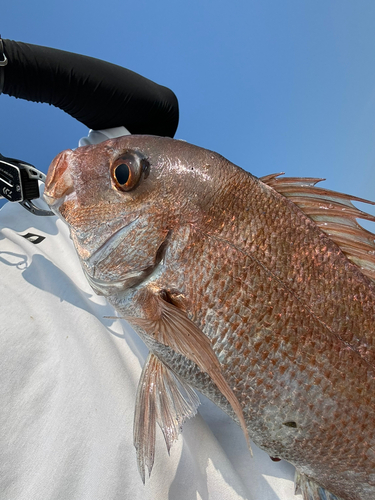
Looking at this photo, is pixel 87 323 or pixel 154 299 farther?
pixel 87 323

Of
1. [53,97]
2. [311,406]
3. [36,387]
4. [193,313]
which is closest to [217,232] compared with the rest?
[193,313]

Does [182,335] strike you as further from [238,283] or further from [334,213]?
[334,213]

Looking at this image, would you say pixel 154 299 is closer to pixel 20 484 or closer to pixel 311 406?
pixel 311 406

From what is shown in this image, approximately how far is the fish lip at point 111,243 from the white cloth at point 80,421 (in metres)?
0.49

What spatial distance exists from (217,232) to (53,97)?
1.25m

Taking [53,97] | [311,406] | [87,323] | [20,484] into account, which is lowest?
[20,484]

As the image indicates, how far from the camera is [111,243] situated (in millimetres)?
610

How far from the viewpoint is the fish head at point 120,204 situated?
0.61 m

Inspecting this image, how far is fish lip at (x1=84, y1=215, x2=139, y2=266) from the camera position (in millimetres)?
608

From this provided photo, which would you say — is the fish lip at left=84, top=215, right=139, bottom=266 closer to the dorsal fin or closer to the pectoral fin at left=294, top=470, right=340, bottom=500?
the dorsal fin

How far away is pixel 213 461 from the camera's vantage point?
0.92 m

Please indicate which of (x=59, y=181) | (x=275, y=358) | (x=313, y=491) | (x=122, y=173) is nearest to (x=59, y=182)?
(x=59, y=181)

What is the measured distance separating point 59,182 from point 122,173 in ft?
0.45

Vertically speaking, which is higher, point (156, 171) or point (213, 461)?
point (156, 171)
